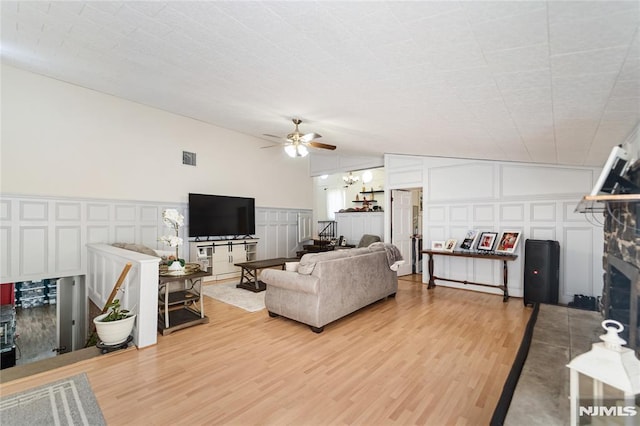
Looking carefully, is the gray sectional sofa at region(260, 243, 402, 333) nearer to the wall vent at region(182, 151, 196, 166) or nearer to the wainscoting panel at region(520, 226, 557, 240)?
the wainscoting panel at region(520, 226, 557, 240)

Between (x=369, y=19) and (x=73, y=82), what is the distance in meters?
5.28

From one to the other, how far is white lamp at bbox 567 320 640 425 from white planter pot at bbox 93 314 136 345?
3.62m

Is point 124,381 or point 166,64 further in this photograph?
point 166,64

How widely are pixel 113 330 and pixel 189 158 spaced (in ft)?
13.5

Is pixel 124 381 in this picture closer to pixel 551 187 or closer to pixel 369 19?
pixel 369 19

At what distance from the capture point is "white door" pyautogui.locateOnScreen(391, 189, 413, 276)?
264 inches

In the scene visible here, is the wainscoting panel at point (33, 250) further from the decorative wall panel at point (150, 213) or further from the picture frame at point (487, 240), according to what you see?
the picture frame at point (487, 240)

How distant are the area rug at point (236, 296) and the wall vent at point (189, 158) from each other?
2673mm

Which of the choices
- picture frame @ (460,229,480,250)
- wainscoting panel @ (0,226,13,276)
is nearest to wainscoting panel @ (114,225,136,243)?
wainscoting panel @ (0,226,13,276)

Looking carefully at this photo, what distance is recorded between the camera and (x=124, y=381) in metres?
2.43

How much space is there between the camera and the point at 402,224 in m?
6.93

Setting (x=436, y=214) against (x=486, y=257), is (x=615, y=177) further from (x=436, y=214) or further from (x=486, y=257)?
(x=436, y=214)

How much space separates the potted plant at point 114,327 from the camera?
2.89m

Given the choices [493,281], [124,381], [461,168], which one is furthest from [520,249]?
[124,381]
